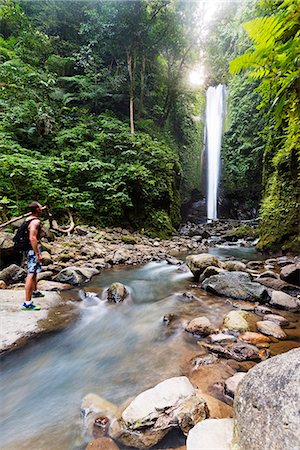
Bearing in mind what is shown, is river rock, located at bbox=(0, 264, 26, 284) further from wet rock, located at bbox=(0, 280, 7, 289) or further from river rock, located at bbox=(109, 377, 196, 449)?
river rock, located at bbox=(109, 377, 196, 449)

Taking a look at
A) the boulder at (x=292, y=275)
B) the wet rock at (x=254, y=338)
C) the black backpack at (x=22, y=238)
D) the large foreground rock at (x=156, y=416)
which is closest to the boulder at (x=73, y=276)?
the black backpack at (x=22, y=238)

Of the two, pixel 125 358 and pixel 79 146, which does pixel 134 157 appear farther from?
pixel 125 358

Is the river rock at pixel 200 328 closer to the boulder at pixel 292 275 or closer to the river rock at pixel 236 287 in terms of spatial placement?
the river rock at pixel 236 287

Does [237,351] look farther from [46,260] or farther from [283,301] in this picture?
[46,260]

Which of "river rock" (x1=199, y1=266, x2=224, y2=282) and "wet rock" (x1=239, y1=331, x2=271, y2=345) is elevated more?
"river rock" (x1=199, y1=266, x2=224, y2=282)

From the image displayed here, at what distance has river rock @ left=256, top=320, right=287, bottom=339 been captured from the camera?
2.87 metres

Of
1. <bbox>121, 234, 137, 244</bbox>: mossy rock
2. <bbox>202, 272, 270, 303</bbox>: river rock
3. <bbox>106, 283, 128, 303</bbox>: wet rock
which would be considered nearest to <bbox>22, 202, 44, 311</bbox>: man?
<bbox>106, 283, 128, 303</bbox>: wet rock

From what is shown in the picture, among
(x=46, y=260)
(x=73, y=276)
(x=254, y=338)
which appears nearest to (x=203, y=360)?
(x=254, y=338)

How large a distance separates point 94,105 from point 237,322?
14.5 m

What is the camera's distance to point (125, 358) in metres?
2.73

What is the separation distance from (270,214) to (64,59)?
44.3ft

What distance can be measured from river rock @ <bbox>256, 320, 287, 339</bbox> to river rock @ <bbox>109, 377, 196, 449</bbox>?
159 cm

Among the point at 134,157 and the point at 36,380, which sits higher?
the point at 134,157

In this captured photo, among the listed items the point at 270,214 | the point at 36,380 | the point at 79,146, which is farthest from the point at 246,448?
the point at 79,146
